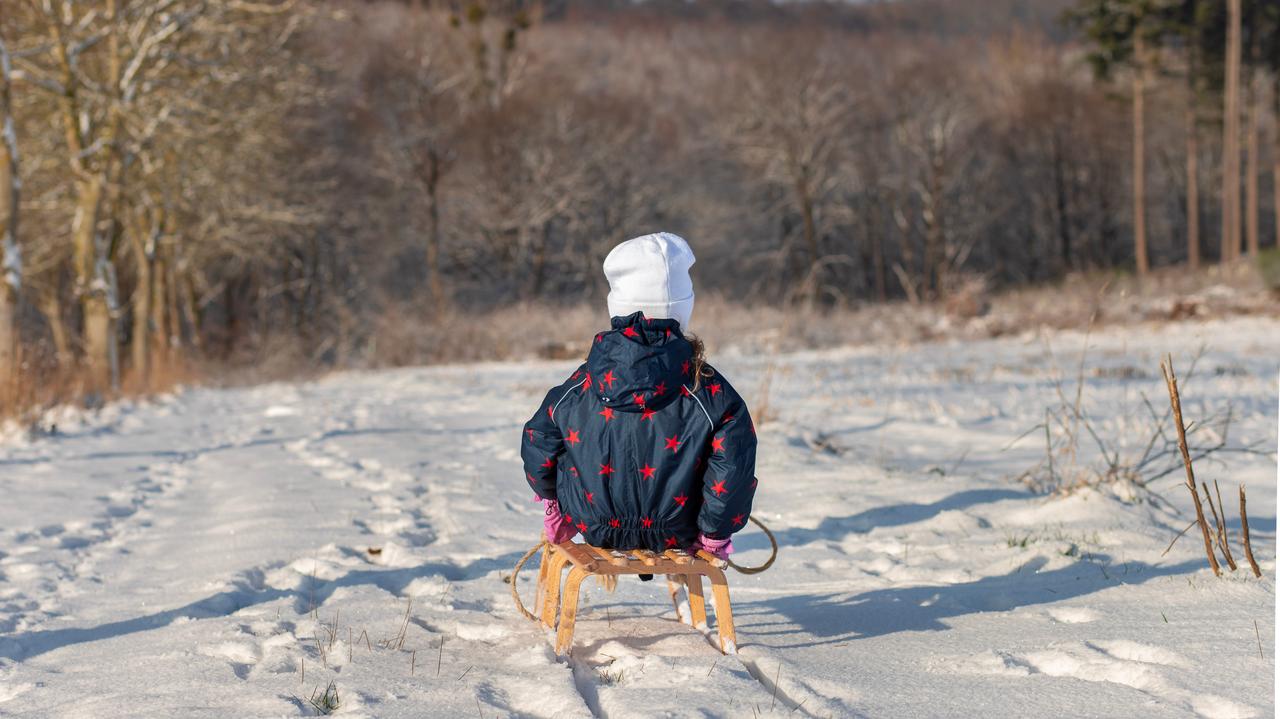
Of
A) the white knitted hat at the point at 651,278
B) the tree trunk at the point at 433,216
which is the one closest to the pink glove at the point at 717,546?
the white knitted hat at the point at 651,278

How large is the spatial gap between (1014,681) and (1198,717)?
1.56 feet

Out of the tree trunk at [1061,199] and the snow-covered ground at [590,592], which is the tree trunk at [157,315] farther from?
the tree trunk at [1061,199]

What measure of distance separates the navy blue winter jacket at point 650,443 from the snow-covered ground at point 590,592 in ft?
1.33

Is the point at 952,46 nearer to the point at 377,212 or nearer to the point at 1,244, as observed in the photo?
the point at 377,212

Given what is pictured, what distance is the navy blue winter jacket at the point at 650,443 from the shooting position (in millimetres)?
3100

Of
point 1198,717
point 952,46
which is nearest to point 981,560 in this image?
point 1198,717

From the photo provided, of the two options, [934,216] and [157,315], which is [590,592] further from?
[934,216]

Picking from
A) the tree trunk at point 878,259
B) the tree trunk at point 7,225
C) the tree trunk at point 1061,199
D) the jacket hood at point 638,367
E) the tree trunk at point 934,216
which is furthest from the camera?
the tree trunk at point 1061,199

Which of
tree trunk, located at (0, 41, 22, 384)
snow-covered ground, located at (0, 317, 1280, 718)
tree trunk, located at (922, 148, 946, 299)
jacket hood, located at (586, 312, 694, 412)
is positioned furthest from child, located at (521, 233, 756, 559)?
tree trunk, located at (922, 148, 946, 299)

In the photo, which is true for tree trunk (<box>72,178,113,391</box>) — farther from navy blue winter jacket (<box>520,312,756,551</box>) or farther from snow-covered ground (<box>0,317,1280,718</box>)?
navy blue winter jacket (<box>520,312,756,551</box>)

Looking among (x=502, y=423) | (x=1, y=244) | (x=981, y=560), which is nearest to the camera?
(x=981, y=560)

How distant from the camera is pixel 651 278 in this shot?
3244 mm

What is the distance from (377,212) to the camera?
38500mm

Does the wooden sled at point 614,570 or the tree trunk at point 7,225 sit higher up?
the tree trunk at point 7,225
